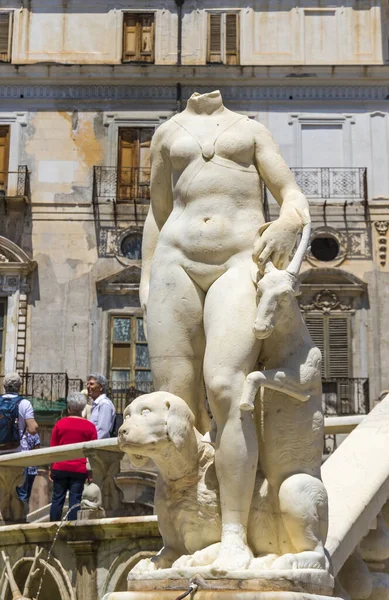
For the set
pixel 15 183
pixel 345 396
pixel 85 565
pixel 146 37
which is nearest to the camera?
pixel 85 565

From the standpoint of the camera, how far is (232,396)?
15.3 ft

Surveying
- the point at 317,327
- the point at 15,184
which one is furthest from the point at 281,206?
the point at 15,184

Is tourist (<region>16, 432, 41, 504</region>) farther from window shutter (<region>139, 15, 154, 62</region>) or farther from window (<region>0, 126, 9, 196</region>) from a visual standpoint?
window shutter (<region>139, 15, 154, 62</region>)

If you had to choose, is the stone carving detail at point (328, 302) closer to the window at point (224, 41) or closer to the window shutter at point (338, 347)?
the window shutter at point (338, 347)

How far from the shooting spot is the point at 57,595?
310 inches

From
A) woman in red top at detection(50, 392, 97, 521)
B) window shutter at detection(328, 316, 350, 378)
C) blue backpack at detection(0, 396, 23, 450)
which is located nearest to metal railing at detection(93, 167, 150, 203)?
window shutter at detection(328, 316, 350, 378)

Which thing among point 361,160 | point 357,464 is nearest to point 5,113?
point 361,160

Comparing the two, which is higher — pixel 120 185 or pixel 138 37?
pixel 138 37

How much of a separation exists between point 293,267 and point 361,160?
22805mm

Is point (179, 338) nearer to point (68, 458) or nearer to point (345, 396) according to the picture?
point (68, 458)

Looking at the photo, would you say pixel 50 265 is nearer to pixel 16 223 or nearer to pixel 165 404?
pixel 16 223

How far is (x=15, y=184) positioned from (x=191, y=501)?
23.0m

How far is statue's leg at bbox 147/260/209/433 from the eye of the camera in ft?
16.1

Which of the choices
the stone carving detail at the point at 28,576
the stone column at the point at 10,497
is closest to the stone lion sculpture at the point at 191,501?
the stone carving detail at the point at 28,576
